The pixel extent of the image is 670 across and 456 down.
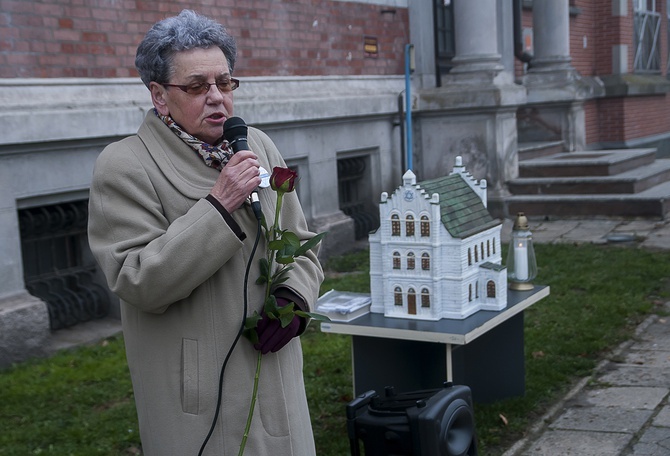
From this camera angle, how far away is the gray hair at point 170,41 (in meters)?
2.53

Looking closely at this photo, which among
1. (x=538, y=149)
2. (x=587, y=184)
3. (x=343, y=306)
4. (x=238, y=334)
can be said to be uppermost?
(x=238, y=334)

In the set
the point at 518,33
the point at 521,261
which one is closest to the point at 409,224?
the point at 521,261

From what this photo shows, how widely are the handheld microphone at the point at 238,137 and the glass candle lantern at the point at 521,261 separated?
2.80m

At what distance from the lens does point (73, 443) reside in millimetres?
4621

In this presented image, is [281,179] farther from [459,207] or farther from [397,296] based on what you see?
[459,207]

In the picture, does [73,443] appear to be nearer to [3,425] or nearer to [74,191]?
[3,425]

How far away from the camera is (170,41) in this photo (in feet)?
8.29

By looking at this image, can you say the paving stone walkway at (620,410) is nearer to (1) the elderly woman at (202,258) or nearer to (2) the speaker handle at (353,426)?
(2) the speaker handle at (353,426)

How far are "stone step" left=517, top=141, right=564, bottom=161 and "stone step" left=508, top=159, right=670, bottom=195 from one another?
1.13 m

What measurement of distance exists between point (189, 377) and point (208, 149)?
2.10ft

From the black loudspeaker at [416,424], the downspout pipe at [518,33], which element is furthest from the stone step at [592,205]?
the black loudspeaker at [416,424]

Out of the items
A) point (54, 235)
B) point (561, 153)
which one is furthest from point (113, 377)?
point (561, 153)

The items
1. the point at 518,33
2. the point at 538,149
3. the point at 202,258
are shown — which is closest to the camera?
the point at 202,258

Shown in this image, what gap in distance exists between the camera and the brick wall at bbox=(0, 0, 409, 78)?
6.50m
